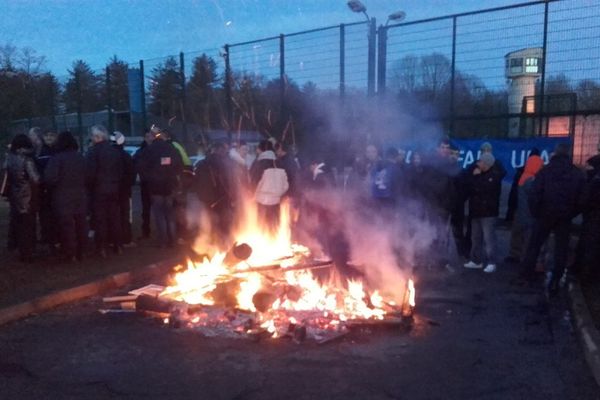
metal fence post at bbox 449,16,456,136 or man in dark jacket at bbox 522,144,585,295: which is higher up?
metal fence post at bbox 449,16,456,136

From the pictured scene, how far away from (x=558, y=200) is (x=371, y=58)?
6220mm

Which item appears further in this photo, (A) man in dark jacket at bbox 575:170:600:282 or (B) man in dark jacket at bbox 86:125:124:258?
(B) man in dark jacket at bbox 86:125:124:258

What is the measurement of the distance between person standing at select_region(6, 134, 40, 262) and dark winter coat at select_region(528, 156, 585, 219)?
6.81 metres

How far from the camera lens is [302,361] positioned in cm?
514

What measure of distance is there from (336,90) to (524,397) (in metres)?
9.57

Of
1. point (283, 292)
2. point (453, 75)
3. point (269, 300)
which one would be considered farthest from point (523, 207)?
point (269, 300)

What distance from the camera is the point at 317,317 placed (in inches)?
241

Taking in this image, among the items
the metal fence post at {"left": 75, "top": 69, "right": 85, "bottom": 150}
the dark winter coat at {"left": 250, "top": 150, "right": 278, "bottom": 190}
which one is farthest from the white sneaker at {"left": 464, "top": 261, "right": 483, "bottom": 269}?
the metal fence post at {"left": 75, "top": 69, "right": 85, "bottom": 150}

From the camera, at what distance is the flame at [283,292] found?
243 inches

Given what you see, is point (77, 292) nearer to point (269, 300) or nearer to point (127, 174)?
point (269, 300)

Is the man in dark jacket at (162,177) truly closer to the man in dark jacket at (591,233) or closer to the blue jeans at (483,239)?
the blue jeans at (483,239)

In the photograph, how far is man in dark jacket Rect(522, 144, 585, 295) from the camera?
7.41 metres

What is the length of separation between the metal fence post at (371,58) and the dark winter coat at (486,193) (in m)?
4.66

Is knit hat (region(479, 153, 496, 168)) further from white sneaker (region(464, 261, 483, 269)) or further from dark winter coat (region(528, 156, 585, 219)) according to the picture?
white sneaker (region(464, 261, 483, 269))
